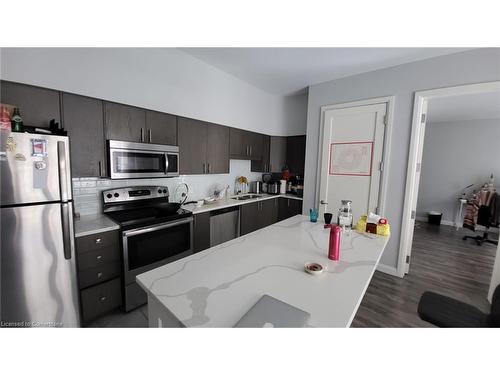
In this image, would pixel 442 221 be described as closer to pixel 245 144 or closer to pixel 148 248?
pixel 245 144

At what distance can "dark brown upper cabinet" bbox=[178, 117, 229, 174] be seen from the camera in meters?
2.45

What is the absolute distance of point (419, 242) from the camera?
373 cm

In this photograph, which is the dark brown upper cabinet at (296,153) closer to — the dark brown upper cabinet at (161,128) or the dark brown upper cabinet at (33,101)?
the dark brown upper cabinet at (161,128)

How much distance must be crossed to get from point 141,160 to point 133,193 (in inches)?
15.7

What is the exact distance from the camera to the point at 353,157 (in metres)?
2.76

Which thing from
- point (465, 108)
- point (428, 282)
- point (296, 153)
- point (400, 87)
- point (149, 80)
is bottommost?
point (428, 282)

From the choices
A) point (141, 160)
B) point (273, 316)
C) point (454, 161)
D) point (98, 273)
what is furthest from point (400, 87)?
point (454, 161)

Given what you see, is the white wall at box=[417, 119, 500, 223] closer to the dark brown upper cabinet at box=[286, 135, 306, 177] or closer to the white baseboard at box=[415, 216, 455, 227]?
the white baseboard at box=[415, 216, 455, 227]

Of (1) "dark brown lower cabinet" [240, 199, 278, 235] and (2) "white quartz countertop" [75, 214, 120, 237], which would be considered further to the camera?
(1) "dark brown lower cabinet" [240, 199, 278, 235]

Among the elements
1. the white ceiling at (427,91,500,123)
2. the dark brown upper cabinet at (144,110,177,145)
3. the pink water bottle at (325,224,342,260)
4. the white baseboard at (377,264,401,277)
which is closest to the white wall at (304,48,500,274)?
the white baseboard at (377,264,401,277)

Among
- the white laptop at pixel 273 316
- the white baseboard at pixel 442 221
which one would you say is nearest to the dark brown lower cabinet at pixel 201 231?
the white laptop at pixel 273 316
